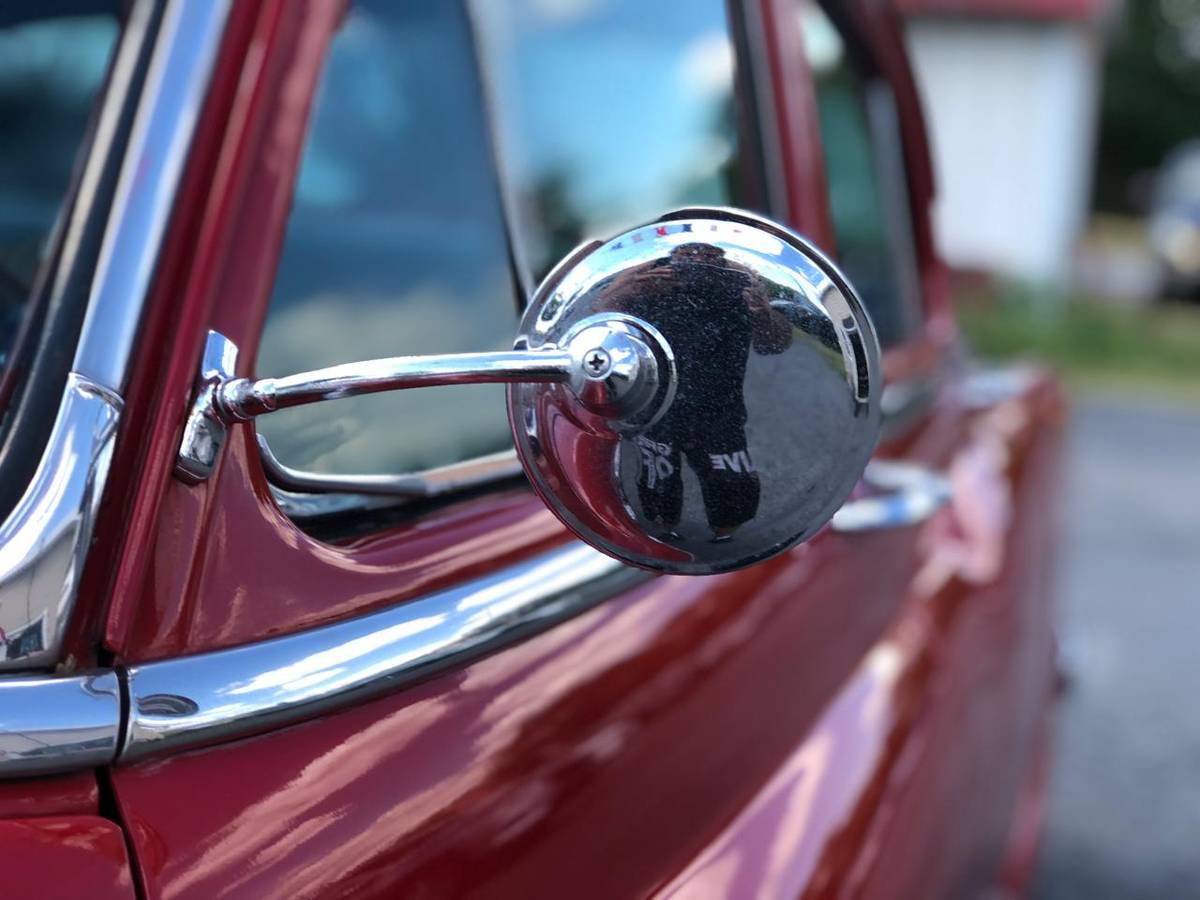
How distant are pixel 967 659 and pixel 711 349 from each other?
1.12 m

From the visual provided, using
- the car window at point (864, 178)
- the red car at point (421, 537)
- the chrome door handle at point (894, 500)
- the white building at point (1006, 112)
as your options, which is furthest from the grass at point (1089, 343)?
the red car at point (421, 537)

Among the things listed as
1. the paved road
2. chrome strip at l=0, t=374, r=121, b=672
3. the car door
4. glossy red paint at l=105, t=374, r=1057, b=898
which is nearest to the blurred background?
the paved road

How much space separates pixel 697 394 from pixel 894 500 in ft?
3.07

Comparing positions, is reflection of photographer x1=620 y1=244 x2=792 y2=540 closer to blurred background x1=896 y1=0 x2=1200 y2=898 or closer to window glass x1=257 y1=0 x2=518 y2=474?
window glass x1=257 y1=0 x2=518 y2=474

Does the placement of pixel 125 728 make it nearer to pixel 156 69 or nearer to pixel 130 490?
pixel 130 490

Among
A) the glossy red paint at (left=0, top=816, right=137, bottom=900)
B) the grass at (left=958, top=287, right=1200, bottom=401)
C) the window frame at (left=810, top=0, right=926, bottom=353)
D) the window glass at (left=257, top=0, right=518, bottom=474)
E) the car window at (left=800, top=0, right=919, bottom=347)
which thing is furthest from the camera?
the grass at (left=958, top=287, right=1200, bottom=401)

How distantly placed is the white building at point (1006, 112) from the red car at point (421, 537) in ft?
39.3

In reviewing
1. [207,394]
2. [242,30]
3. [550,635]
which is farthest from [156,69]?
[550,635]

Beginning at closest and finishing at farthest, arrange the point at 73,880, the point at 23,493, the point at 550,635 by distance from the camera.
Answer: the point at 73,880 < the point at 23,493 < the point at 550,635

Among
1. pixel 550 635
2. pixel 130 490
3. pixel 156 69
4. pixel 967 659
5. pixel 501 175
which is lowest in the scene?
pixel 967 659

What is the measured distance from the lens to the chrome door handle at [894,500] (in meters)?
1.64

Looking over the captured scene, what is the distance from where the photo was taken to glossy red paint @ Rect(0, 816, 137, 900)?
2.53 ft

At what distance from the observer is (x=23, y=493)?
35.0 inches

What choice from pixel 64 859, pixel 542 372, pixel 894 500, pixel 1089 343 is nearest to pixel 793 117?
pixel 894 500
